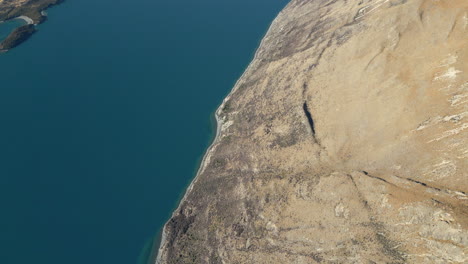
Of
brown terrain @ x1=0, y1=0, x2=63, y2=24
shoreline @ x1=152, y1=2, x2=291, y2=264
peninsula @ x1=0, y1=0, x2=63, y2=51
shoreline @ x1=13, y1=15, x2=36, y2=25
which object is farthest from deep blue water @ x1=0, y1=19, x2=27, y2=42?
shoreline @ x1=152, y1=2, x2=291, y2=264

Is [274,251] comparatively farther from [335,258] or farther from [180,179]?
[180,179]

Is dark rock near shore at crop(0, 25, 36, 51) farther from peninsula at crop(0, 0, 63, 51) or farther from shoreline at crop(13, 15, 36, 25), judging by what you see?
shoreline at crop(13, 15, 36, 25)

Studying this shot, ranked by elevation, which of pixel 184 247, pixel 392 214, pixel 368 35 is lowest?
pixel 184 247

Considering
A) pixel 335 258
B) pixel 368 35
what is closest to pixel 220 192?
pixel 335 258

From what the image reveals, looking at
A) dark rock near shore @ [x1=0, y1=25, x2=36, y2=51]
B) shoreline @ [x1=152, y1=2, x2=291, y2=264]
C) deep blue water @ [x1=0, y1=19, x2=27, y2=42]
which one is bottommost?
shoreline @ [x1=152, y1=2, x2=291, y2=264]

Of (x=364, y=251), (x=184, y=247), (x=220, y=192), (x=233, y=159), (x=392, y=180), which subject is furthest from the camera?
(x=233, y=159)
